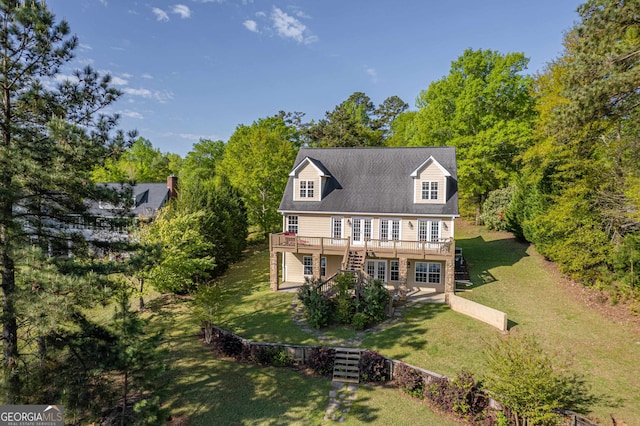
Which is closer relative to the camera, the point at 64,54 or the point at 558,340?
the point at 64,54

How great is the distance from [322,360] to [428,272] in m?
11.4

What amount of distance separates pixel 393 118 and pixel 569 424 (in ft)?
188

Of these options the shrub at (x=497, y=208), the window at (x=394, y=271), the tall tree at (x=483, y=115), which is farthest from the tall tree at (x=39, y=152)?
the shrub at (x=497, y=208)

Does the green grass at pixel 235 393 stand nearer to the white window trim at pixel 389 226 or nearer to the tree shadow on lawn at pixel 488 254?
the white window trim at pixel 389 226

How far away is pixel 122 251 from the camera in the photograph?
1229cm

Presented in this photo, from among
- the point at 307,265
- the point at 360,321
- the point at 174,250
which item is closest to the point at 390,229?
the point at 307,265

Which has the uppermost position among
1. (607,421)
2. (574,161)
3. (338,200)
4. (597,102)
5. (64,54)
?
(64,54)

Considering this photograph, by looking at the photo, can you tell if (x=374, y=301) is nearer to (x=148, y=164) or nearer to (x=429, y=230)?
(x=429, y=230)

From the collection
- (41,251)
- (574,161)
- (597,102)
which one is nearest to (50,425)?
(41,251)

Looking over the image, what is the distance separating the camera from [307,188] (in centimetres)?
2527

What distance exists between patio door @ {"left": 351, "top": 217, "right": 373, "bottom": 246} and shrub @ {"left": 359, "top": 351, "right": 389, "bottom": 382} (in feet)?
33.6

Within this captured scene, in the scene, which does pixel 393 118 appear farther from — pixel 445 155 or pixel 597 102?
pixel 597 102

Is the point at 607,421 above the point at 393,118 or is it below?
below

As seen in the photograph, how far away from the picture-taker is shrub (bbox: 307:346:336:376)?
598 inches
